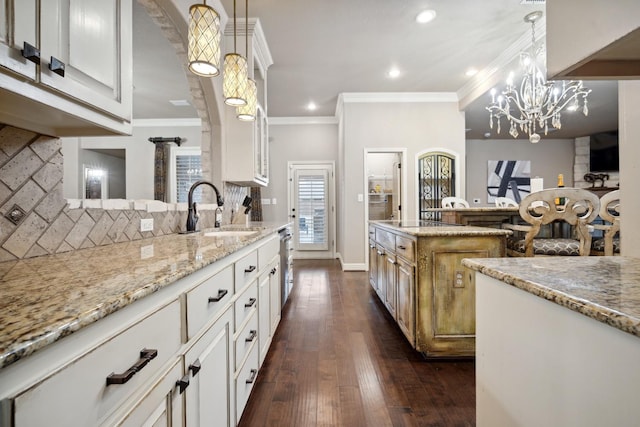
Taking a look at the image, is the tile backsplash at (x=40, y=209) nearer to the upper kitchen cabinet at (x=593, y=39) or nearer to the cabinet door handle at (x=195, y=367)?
the cabinet door handle at (x=195, y=367)

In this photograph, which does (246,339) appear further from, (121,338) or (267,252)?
(121,338)

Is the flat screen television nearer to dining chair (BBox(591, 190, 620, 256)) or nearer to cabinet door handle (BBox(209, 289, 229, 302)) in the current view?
dining chair (BBox(591, 190, 620, 256))

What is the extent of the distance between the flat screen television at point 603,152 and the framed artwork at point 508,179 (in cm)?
139

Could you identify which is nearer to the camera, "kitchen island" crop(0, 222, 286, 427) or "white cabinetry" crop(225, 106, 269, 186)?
"kitchen island" crop(0, 222, 286, 427)

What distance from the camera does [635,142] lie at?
98 cm

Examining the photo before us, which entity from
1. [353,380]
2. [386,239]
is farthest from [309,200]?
[353,380]

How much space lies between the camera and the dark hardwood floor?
1455 millimetres

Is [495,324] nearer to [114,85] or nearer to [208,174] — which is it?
[114,85]

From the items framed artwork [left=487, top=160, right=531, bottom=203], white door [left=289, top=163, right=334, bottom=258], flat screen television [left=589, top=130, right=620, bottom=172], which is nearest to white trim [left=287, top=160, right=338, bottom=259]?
white door [left=289, top=163, right=334, bottom=258]

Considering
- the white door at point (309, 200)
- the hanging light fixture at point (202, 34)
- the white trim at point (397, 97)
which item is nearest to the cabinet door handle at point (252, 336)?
the hanging light fixture at point (202, 34)

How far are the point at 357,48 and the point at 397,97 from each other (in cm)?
171

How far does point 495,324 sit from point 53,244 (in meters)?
1.53

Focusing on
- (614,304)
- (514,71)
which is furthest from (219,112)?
(514,71)

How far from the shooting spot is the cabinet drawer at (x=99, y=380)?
1.28ft
